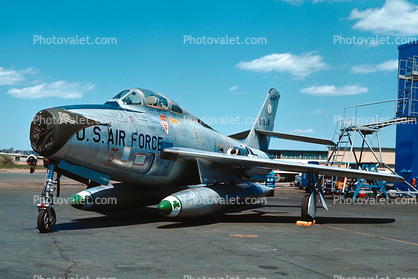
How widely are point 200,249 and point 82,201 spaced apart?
548 cm

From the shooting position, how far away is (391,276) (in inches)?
228

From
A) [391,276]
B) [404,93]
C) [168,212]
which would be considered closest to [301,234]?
[168,212]

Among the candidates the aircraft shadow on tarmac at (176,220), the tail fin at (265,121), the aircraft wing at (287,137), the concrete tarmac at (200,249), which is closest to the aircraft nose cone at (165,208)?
the concrete tarmac at (200,249)

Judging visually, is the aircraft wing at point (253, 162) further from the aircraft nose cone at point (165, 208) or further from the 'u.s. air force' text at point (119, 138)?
the aircraft nose cone at point (165, 208)

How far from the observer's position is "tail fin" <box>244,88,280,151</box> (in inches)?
782

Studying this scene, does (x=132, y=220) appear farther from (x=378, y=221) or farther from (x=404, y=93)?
(x=404, y=93)

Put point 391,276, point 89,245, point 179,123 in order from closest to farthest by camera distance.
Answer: point 391,276 < point 89,245 < point 179,123

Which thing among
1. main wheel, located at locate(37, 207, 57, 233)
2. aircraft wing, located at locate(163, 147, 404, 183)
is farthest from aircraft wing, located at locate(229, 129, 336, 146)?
main wheel, located at locate(37, 207, 57, 233)

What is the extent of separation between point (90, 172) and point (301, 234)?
5.96m

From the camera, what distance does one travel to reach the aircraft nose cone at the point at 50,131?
8.82 m

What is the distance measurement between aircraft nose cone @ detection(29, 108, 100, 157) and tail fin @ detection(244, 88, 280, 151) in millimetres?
11648

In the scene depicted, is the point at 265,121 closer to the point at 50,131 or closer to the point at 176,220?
the point at 176,220

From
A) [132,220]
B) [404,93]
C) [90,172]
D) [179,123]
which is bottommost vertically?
[132,220]

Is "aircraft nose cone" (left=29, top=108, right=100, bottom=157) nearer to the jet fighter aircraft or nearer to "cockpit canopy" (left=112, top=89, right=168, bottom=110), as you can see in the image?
the jet fighter aircraft
